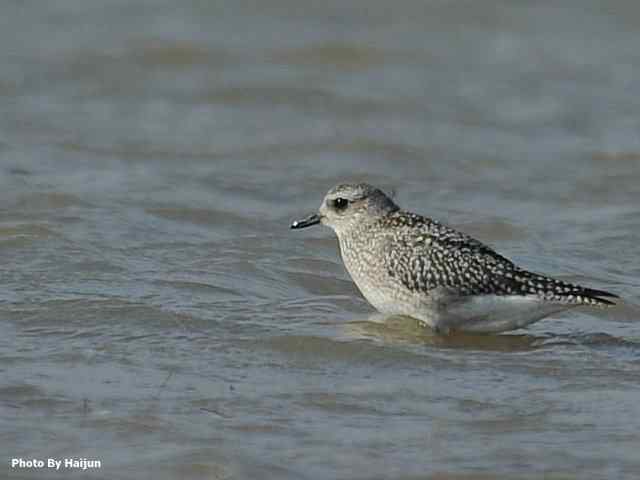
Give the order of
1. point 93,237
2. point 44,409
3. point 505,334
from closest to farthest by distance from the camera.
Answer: point 44,409, point 505,334, point 93,237

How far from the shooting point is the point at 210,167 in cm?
1538

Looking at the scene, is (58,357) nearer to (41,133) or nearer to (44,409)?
(44,409)

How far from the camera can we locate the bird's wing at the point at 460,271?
32.2 feet

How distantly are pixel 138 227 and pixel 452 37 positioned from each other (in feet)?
31.3

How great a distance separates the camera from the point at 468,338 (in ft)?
33.1

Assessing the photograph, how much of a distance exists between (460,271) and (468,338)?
444mm

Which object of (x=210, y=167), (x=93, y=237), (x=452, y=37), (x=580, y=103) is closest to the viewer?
(x=93, y=237)

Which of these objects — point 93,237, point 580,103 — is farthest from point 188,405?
point 580,103

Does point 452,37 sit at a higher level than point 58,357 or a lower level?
higher

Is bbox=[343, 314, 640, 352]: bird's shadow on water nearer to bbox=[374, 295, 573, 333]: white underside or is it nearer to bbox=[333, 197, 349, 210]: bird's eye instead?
bbox=[374, 295, 573, 333]: white underside

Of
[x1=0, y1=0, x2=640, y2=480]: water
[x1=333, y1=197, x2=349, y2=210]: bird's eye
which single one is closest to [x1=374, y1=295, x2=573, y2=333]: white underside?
[x1=0, y1=0, x2=640, y2=480]: water

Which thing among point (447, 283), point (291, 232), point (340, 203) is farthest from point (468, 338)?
point (291, 232)

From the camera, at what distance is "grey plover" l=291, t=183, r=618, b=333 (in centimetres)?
984

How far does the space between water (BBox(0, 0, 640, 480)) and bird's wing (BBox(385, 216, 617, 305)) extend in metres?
0.36
